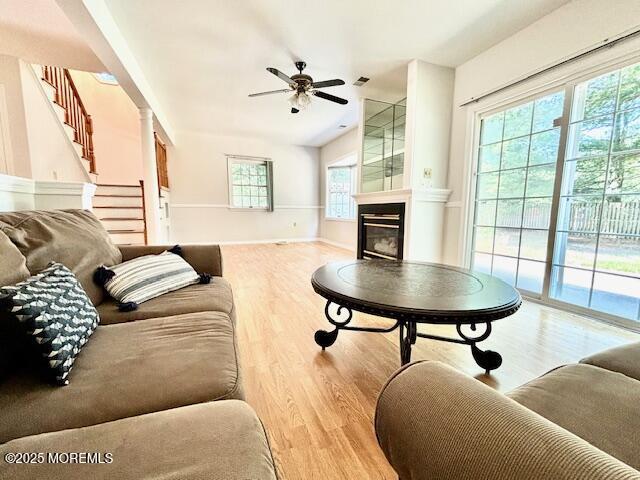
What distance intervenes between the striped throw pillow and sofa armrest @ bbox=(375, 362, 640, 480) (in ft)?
4.10

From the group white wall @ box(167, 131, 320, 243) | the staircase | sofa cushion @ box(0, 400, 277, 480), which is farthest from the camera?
white wall @ box(167, 131, 320, 243)

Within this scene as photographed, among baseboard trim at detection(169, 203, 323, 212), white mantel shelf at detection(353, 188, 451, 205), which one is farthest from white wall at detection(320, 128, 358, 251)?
white mantel shelf at detection(353, 188, 451, 205)

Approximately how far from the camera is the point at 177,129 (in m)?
5.75

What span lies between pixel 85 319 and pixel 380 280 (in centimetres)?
120

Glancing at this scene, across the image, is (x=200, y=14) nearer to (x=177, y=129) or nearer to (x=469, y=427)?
(x=469, y=427)

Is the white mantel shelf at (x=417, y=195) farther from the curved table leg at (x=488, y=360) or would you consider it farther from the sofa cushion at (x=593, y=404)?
the sofa cushion at (x=593, y=404)

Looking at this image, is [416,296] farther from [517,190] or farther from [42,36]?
[42,36]

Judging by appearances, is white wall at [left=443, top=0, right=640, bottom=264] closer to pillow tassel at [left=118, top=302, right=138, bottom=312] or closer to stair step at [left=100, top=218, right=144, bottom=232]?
pillow tassel at [left=118, top=302, right=138, bottom=312]

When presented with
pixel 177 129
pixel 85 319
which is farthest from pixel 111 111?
pixel 85 319

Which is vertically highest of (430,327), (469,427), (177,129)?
(177,129)

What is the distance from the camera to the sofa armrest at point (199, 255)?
172 cm

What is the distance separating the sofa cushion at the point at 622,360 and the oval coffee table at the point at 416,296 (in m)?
0.28

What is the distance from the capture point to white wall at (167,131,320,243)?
602 cm

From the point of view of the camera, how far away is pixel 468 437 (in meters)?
0.38
